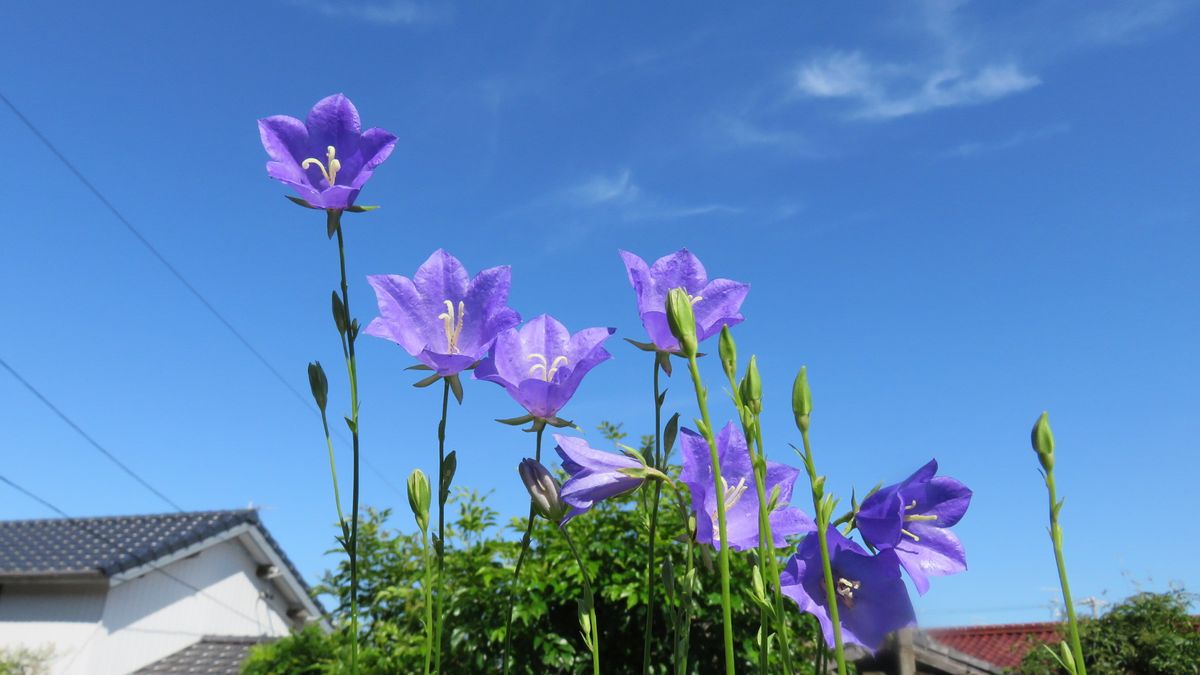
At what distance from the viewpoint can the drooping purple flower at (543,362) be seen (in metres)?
1.11

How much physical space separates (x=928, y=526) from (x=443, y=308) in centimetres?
64

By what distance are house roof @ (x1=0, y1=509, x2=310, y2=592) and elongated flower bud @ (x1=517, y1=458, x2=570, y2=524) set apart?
13285mm

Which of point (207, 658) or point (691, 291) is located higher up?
point (207, 658)

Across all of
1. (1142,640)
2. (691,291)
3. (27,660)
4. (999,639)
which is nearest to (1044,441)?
(691,291)

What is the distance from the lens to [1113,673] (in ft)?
24.8

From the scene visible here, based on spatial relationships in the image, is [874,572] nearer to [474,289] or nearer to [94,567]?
[474,289]

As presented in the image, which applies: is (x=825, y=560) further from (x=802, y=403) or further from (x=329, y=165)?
(x=329, y=165)

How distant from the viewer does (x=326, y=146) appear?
130cm

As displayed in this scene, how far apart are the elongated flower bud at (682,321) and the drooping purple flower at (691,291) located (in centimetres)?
28

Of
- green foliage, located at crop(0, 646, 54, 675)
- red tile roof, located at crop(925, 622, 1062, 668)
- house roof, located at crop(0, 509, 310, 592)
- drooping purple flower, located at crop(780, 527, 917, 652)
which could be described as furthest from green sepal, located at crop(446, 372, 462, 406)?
house roof, located at crop(0, 509, 310, 592)

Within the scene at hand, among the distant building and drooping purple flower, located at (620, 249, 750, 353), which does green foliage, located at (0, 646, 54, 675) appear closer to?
the distant building

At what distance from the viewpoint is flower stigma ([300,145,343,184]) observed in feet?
4.10

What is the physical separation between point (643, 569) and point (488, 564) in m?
0.69

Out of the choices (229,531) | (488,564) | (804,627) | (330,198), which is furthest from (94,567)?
(330,198)
